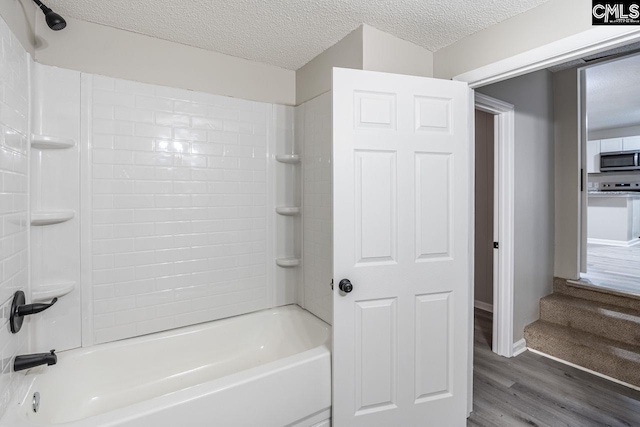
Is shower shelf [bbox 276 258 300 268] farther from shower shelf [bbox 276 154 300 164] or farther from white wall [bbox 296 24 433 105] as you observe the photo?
white wall [bbox 296 24 433 105]

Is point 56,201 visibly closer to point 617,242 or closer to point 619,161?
point 617,242

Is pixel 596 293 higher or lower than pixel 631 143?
lower

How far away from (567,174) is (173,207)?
3.48 metres

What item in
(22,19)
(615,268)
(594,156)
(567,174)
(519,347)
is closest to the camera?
(22,19)

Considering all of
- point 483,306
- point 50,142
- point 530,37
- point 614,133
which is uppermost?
point 614,133

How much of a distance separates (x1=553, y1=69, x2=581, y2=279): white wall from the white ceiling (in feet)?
1.23

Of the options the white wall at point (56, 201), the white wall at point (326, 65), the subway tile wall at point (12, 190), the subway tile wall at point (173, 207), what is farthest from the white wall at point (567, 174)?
Result: the subway tile wall at point (12, 190)

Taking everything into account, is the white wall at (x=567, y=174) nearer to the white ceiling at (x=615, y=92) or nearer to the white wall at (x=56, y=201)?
the white ceiling at (x=615, y=92)

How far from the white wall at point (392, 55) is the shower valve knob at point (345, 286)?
1182 mm

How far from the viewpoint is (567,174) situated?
119 inches

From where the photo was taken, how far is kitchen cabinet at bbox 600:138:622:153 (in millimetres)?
6359

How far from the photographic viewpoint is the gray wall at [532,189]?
2.69 m

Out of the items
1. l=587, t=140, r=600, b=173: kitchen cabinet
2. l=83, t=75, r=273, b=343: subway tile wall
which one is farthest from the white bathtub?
l=587, t=140, r=600, b=173: kitchen cabinet

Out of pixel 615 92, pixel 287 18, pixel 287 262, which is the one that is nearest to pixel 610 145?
pixel 615 92
